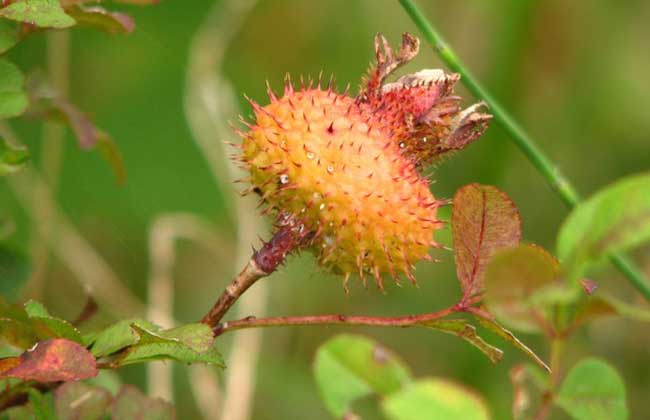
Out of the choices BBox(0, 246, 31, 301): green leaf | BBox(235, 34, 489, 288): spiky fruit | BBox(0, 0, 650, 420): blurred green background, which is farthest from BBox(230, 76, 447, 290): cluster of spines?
BBox(0, 0, 650, 420): blurred green background

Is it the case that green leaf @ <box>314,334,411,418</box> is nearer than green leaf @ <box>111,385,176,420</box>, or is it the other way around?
green leaf @ <box>314,334,411,418</box>

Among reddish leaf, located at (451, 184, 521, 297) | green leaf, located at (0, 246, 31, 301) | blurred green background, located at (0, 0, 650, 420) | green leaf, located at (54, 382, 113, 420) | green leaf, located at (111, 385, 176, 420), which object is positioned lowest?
blurred green background, located at (0, 0, 650, 420)

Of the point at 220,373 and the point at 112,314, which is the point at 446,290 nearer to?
the point at 220,373

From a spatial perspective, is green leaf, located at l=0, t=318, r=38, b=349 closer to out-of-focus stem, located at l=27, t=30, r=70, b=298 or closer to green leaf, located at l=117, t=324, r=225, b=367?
green leaf, located at l=117, t=324, r=225, b=367

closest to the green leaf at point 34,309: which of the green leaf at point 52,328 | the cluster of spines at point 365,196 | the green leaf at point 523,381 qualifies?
the green leaf at point 52,328

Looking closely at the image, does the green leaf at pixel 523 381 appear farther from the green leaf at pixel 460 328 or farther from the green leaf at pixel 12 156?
the green leaf at pixel 12 156

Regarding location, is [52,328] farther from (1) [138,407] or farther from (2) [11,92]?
(2) [11,92]

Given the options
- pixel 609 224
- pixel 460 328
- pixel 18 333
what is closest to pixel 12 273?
pixel 18 333
